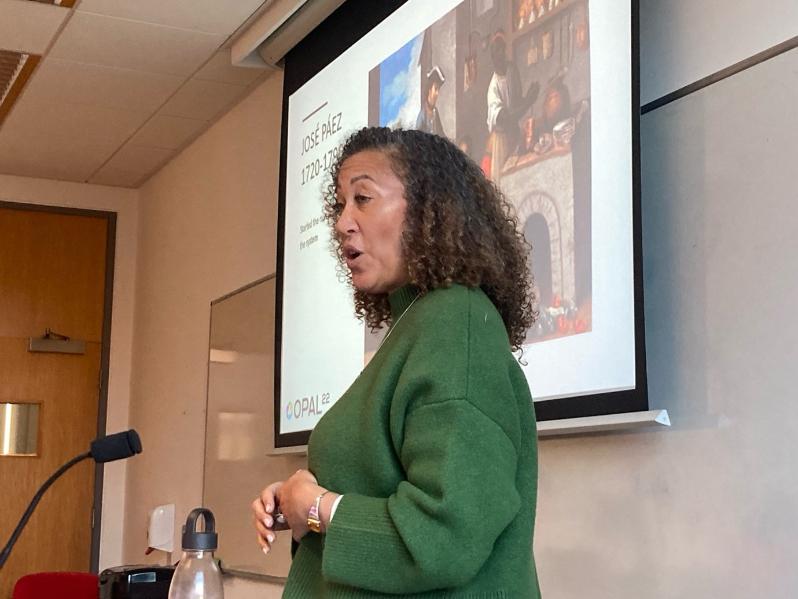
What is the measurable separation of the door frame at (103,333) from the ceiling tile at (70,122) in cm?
73

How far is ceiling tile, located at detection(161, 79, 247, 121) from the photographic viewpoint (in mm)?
4418

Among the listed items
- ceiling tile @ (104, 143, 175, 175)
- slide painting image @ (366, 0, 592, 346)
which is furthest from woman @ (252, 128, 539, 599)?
ceiling tile @ (104, 143, 175, 175)

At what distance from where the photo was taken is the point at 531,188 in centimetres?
235

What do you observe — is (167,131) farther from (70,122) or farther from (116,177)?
(116,177)

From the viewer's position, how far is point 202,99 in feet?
15.0

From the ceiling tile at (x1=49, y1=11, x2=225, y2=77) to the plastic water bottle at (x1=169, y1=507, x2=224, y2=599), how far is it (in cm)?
271

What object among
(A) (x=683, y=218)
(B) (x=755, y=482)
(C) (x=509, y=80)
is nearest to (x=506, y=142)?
(C) (x=509, y=80)

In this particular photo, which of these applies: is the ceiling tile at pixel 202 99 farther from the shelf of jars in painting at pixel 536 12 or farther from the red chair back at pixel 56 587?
the shelf of jars in painting at pixel 536 12

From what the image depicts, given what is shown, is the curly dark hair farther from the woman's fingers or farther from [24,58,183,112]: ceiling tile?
[24,58,183,112]: ceiling tile

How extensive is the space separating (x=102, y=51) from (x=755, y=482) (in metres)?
3.09

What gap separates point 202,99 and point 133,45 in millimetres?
592

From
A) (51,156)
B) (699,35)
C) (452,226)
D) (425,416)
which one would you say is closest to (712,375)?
(699,35)


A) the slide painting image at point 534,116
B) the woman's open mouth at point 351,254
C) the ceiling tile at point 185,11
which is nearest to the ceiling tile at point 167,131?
the ceiling tile at point 185,11

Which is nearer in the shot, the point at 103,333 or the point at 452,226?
the point at 452,226
